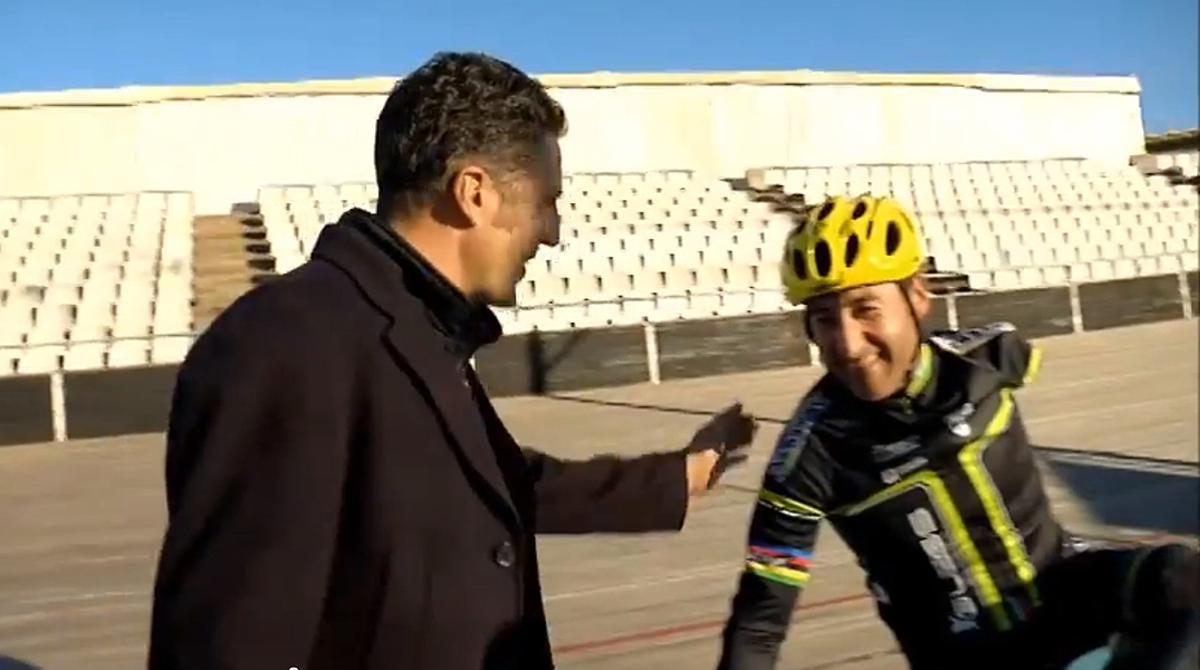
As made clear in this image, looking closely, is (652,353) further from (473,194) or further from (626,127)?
(473,194)

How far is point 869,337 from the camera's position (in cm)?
236

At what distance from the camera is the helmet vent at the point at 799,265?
237 cm

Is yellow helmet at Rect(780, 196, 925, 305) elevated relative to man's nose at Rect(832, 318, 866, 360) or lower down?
elevated

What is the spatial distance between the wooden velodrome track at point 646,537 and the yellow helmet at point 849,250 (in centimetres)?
317

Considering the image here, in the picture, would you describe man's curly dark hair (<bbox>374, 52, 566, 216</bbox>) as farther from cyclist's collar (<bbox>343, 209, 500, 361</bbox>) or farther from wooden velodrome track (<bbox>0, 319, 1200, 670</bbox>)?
wooden velodrome track (<bbox>0, 319, 1200, 670</bbox>)

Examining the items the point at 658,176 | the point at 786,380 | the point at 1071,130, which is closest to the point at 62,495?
the point at 786,380

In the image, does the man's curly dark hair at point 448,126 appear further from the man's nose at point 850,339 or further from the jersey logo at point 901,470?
the jersey logo at point 901,470

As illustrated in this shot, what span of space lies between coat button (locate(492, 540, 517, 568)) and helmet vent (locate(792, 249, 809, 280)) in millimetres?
746

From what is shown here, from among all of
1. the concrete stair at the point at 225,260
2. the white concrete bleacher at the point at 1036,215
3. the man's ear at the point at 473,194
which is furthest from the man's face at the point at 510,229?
the white concrete bleacher at the point at 1036,215

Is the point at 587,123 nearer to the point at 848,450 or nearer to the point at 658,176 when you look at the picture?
the point at 658,176

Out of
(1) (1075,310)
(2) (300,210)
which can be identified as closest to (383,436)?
(1) (1075,310)

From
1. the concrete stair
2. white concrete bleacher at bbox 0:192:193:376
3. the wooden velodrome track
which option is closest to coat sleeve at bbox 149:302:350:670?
the wooden velodrome track

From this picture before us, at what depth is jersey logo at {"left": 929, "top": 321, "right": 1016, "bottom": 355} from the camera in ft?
7.99

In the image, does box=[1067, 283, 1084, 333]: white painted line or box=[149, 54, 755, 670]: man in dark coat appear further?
box=[1067, 283, 1084, 333]: white painted line
